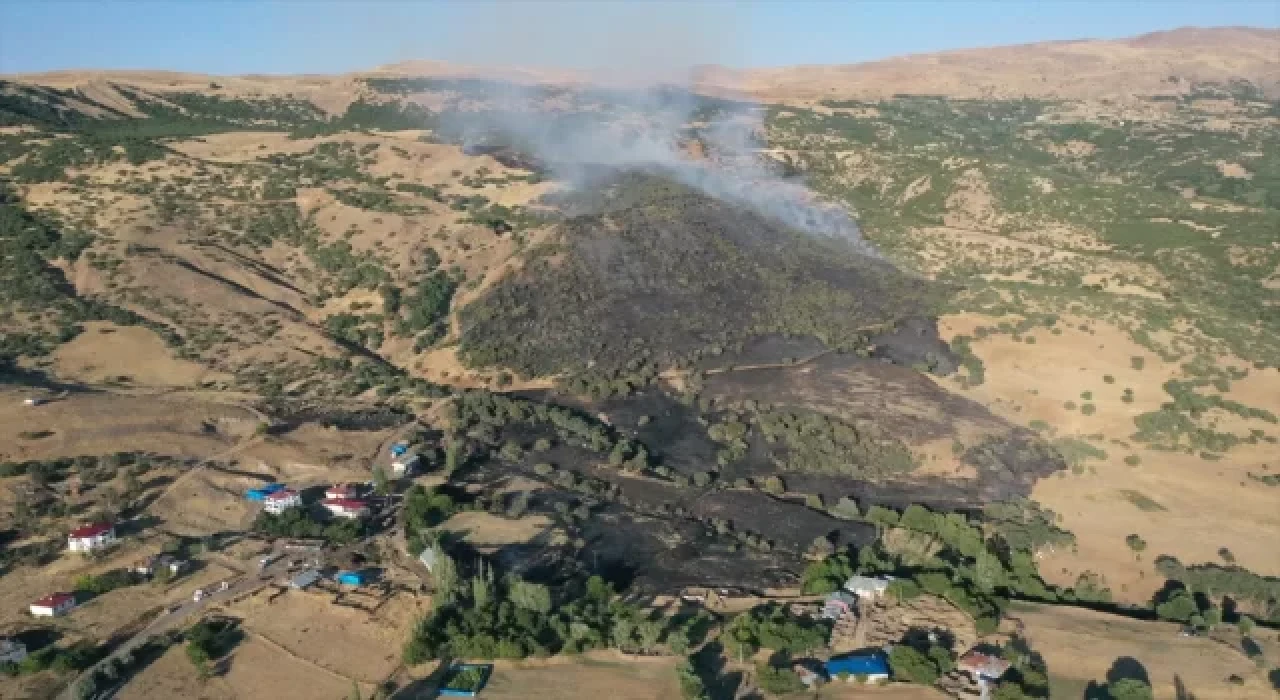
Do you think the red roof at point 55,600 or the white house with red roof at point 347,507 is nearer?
the red roof at point 55,600

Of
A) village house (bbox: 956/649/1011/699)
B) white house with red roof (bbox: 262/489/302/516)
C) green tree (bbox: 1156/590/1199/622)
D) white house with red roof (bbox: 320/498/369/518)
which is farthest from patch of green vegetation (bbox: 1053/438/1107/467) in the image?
white house with red roof (bbox: 262/489/302/516)

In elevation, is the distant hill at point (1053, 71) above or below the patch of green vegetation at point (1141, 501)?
above

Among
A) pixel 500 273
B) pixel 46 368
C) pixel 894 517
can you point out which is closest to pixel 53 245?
pixel 46 368

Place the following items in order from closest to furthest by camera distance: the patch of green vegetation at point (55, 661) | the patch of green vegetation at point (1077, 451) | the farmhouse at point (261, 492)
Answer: the patch of green vegetation at point (55, 661) → the farmhouse at point (261, 492) → the patch of green vegetation at point (1077, 451)

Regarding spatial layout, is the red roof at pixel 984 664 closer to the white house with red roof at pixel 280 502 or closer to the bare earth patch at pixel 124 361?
the white house with red roof at pixel 280 502

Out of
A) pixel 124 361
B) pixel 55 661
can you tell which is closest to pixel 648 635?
pixel 55 661

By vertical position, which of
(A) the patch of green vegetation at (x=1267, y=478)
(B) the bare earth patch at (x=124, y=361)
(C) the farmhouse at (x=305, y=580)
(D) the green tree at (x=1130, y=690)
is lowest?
(A) the patch of green vegetation at (x=1267, y=478)

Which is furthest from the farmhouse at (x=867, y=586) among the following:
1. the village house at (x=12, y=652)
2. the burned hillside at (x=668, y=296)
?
the village house at (x=12, y=652)

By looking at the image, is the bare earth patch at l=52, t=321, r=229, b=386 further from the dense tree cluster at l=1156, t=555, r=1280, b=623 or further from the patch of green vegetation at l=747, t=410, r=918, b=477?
the dense tree cluster at l=1156, t=555, r=1280, b=623
